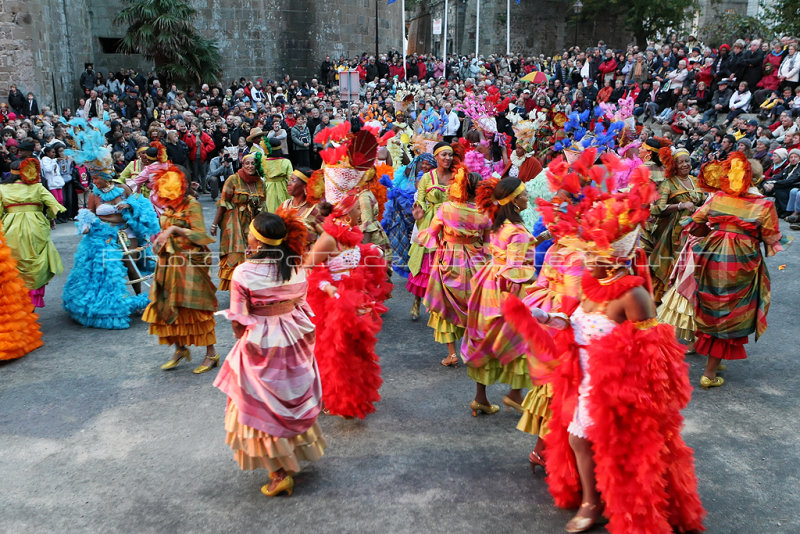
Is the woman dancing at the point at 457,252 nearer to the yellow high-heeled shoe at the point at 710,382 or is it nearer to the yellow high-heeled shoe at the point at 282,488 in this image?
the yellow high-heeled shoe at the point at 710,382

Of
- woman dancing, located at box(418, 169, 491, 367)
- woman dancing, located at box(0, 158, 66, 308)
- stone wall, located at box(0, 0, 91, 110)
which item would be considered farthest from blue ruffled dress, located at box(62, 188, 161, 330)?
stone wall, located at box(0, 0, 91, 110)

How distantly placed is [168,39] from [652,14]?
25.2m

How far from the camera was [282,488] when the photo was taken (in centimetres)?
430

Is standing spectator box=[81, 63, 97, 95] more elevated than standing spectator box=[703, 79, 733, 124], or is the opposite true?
standing spectator box=[81, 63, 97, 95]

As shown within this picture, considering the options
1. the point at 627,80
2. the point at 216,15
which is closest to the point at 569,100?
the point at 627,80

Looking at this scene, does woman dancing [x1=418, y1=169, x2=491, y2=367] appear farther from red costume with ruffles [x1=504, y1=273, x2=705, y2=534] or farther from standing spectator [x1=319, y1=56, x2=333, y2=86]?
standing spectator [x1=319, y1=56, x2=333, y2=86]

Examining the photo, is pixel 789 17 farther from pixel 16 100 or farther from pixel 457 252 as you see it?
pixel 16 100

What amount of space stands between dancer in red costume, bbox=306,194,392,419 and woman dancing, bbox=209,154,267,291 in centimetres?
312

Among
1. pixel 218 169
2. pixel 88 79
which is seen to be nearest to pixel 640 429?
pixel 218 169

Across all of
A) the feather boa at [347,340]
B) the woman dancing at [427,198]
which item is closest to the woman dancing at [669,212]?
the woman dancing at [427,198]

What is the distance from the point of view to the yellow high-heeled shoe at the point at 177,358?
256 inches

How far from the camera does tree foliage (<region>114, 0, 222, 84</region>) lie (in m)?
24.8

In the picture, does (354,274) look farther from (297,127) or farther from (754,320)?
(297,127)

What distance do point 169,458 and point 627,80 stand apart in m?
20.6
